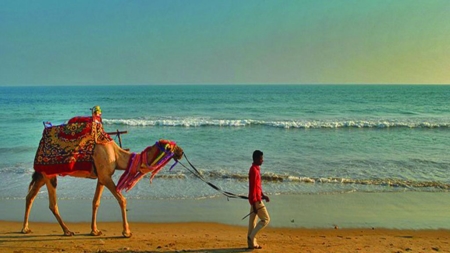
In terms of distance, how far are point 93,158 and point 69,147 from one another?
1.47ft

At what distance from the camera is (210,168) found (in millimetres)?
13258

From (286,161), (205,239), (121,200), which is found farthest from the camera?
(286,161)

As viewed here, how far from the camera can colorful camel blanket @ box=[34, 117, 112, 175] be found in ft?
22.7

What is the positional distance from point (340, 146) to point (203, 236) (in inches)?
477

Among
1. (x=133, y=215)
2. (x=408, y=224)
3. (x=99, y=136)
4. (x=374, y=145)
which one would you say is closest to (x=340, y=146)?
(x=374, y=145)

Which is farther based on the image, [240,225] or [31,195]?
[240,225]

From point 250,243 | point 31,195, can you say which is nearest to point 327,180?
point 250,243

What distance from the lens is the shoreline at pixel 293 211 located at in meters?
8.12

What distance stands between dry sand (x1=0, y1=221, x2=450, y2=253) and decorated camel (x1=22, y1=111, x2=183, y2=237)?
40cm

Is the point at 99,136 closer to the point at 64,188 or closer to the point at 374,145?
the point at 64,188

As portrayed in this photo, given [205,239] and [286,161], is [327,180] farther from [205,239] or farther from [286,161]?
[205,239]

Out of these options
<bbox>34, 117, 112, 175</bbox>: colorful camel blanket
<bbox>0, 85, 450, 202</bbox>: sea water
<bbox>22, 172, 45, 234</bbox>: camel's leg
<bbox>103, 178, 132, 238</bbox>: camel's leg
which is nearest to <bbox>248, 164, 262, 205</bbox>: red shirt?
<bbox>103, 178, 132, 238</bbox>: camel's leg

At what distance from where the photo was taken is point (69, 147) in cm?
698

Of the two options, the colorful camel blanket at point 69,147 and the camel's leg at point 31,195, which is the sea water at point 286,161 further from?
the colorful camel blanket at point 69,147
